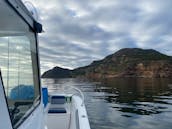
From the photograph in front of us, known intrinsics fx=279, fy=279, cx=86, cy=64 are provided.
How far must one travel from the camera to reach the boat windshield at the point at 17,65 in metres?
2.32

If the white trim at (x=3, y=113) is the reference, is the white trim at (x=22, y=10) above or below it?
above

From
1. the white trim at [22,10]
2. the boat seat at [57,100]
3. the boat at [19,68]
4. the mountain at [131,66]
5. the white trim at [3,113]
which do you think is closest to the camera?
the white trim at [3,113]

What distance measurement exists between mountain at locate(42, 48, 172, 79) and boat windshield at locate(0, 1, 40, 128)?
130m

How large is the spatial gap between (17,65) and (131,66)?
149 m

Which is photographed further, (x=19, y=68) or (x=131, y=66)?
(x=131, y=66)

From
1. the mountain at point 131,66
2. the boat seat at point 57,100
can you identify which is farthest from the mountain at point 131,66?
Answer: the boat seat at point 57,100

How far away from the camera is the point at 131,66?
149m

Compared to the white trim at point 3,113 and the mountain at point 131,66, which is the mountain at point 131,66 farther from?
the white trim at point 3,113

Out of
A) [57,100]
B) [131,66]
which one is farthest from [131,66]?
[57,100]

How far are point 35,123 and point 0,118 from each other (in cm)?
128

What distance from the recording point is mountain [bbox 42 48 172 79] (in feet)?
453

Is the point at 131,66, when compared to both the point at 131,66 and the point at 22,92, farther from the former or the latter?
the point at 22,92

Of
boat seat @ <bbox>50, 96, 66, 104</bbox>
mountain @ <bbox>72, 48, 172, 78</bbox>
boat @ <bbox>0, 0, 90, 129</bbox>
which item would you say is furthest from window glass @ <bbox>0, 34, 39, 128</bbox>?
mountain @ <bbox>72, 48, 172, 78</bbox>

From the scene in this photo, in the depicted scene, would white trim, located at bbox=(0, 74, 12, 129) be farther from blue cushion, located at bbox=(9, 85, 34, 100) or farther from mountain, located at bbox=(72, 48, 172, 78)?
mountain, located at bbox=(72, 48, 172, 78)
